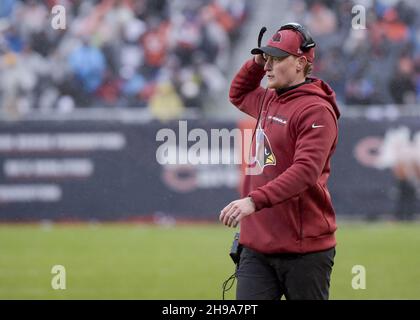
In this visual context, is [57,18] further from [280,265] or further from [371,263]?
[280,265]

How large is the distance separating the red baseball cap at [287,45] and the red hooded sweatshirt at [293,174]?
193 mm

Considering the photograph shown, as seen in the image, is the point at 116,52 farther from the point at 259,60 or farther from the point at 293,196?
the point at 293,196

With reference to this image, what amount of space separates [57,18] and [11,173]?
12.2 feet

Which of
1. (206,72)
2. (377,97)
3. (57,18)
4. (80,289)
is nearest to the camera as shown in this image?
(80,289)

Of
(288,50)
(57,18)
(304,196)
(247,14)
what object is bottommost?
(304,196)

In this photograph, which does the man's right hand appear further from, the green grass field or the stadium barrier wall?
the stadium barrier wall

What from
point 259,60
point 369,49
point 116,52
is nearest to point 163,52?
point 116,52

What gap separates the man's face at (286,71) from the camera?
5648 mm

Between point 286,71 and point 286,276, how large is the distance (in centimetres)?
119

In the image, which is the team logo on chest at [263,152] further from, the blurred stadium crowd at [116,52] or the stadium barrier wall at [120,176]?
the blurred stadium crowd at [116,52]

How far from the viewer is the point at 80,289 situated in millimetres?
9906

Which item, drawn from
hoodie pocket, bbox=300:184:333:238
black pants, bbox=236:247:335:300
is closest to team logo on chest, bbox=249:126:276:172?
hoodie pocket, bbox=300:184:333:238

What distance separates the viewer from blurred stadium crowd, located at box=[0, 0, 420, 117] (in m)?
16.3

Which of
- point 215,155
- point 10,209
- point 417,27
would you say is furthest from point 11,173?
point 417,27
